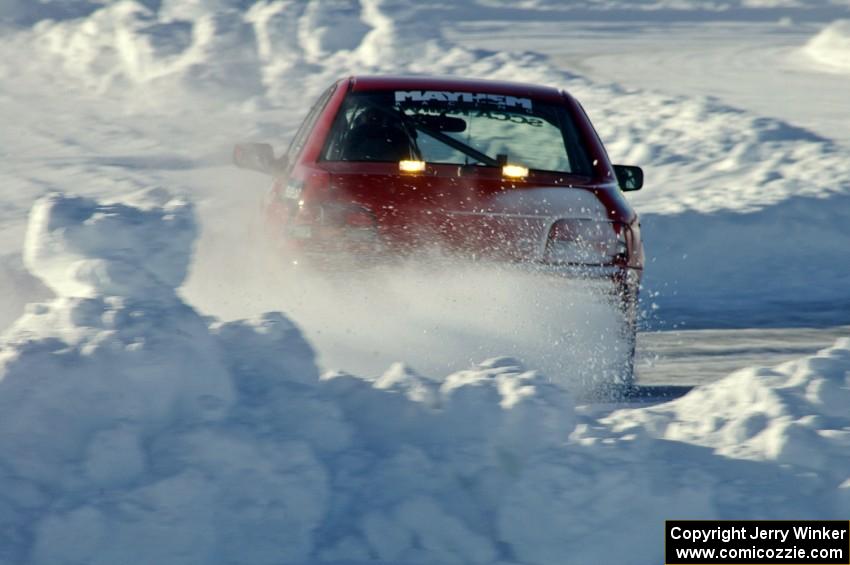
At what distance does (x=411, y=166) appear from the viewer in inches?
265

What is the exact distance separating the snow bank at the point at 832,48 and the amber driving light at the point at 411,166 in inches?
838

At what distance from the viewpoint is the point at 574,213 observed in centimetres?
669

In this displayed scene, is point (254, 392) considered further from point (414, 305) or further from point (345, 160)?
point (345, 160)

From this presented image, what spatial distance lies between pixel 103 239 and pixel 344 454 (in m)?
4.68

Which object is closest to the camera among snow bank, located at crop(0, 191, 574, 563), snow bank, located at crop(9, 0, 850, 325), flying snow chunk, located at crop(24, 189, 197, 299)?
snow bank, located at crop(0, 191, 574, 563)

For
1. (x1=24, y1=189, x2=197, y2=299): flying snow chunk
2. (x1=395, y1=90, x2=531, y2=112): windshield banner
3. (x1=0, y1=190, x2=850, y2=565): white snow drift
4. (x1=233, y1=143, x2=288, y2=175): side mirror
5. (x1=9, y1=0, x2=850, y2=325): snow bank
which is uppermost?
(x1=395, y1=90, x2=531, y2=112): windshield banner

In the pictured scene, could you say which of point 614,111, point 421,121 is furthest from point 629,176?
point 614,111

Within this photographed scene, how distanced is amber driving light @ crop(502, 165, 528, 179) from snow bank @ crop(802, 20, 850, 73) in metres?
21.1

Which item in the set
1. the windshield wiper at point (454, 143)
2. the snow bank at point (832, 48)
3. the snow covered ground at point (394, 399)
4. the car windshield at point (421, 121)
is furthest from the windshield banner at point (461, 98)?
the snow bank at point (832, 48)

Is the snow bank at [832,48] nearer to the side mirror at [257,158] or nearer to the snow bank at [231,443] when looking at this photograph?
the side mirror at [257,158]

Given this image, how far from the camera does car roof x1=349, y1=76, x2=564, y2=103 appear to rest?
762 centimetres

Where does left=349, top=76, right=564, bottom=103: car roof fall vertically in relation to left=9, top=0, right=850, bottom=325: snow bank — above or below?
above

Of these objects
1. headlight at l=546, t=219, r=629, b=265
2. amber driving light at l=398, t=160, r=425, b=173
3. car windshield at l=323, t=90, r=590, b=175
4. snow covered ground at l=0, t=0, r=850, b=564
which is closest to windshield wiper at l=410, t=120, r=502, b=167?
car windshield at l=323, t=90, r=590, b=175

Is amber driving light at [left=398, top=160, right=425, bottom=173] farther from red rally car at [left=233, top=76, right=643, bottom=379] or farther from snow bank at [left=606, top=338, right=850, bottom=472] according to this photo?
snow bank at [left=606, top=338, right=850, bottom=472]
